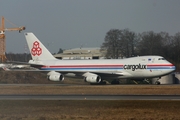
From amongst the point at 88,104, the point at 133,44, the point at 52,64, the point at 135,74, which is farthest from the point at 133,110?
the point at 133,44

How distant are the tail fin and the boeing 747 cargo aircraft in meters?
1.07

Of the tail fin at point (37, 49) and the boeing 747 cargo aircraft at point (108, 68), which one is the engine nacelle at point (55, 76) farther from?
the tail fin at point (37, 49)

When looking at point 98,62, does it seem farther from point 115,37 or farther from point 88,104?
point 115,37

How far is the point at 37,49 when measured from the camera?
63906 mm

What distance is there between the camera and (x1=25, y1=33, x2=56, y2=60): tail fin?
6347 centimetres

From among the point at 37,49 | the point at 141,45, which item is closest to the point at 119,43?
the point at 141,45

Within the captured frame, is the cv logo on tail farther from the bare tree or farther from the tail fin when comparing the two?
the bare tree

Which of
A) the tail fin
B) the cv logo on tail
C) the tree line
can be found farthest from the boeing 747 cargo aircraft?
the tree line

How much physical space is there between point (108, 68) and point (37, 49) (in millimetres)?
13674

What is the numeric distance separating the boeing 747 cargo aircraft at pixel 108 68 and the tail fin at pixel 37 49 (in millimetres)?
1071

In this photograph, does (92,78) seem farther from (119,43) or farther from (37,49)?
(119,43)

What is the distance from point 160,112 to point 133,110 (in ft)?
5.85

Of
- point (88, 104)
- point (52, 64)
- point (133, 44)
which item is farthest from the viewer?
point (133, 44)

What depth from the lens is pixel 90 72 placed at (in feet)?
189
